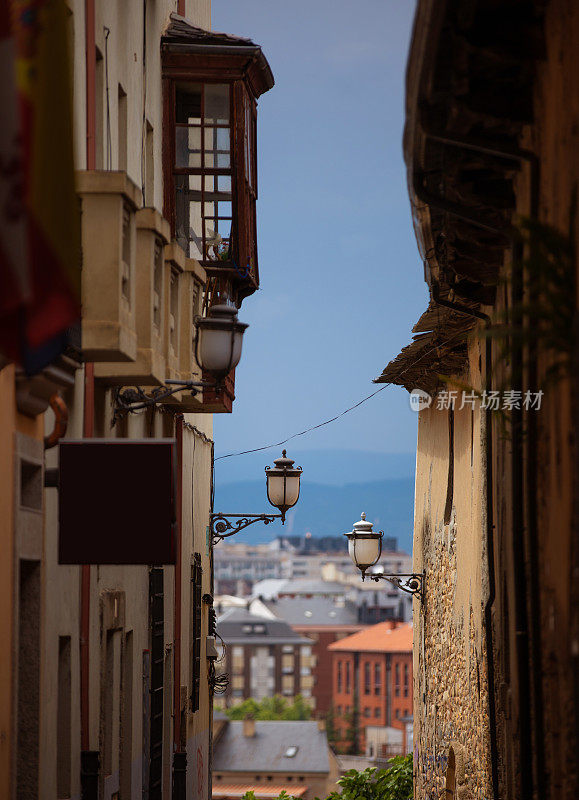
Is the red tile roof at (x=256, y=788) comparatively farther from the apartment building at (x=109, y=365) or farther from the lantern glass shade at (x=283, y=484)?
the apartment building at (x=109, y=365)

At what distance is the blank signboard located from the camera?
28.7 ft

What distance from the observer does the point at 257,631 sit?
143125mm

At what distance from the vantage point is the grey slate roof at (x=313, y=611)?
158m

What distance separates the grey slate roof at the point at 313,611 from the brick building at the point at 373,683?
23674 millimetres

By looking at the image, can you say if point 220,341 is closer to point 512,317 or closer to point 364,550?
point 512,317

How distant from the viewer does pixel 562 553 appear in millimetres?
6469

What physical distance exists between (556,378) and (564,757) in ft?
6.13

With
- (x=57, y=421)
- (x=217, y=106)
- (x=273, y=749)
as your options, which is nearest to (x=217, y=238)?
(x=217, y=106)

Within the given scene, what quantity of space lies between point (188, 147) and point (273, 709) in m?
123

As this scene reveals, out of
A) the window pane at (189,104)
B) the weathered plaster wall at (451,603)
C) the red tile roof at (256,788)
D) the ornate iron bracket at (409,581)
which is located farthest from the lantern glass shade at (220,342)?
the red tile roof at (256,788)

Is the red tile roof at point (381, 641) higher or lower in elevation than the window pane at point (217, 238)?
lower

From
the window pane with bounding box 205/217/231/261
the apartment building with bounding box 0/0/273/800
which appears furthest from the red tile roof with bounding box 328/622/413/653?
the window pane with bounding box 205/217/231/261

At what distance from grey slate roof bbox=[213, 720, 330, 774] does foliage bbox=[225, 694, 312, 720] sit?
29.4 meters

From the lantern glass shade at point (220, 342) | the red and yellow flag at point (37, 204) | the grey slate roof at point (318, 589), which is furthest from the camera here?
the grey slate roof at point (318, 589)
